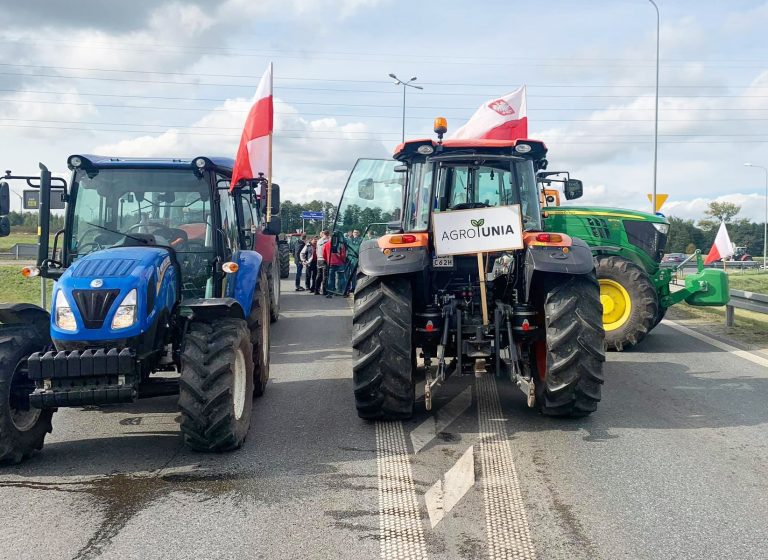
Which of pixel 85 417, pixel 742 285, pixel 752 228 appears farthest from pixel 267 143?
pixel 752 228

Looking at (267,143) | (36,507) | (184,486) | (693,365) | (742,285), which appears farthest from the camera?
(742,285)

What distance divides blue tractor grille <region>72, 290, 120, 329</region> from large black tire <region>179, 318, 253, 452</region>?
0.59 meters

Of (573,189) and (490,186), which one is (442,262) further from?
(573,189)

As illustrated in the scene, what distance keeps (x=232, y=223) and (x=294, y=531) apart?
12.5 ft

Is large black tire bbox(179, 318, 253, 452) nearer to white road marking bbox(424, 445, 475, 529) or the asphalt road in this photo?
the asphalt road

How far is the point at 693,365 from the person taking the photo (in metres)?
8.35

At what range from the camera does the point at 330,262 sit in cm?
1384

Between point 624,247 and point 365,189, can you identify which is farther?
point 365,189

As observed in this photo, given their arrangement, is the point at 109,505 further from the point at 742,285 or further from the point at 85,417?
the point at 742,285

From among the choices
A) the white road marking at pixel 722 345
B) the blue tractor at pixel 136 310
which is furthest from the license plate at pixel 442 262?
the white road marking at pixel 722 345

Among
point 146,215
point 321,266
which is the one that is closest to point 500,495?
point 146,215

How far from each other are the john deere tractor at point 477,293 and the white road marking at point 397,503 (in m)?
0.55

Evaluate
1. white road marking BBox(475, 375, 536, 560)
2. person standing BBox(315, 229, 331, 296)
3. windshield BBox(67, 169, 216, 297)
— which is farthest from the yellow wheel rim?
person standing BBox(315, 229, 331, 296)

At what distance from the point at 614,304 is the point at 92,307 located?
6983 millimetres
